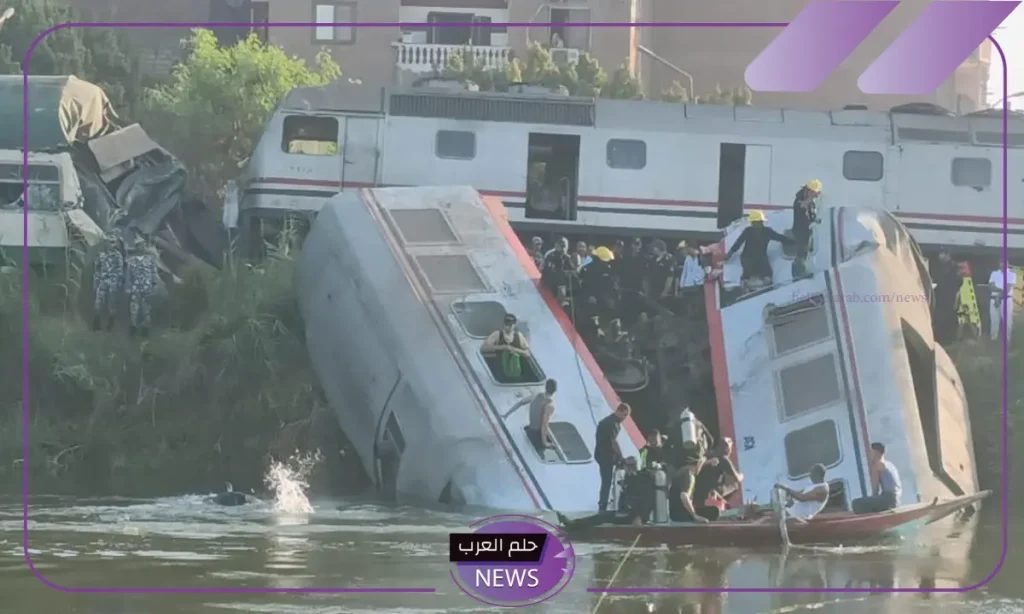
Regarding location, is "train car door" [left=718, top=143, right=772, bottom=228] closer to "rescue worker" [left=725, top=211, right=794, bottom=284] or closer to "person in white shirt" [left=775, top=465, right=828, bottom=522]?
"rescue worker" [left=725, top=211, right=794, bottom=284]

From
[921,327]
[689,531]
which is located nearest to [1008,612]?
[689,531]

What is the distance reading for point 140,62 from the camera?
825 inches

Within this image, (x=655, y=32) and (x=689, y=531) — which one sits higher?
(x=655, y=32)

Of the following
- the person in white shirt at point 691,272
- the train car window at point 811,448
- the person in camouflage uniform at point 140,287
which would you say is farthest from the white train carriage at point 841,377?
the person in camouflage uniform at point 140,287

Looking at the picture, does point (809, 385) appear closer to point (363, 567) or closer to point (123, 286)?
point (363, 567)

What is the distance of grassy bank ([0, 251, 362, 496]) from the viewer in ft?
47.1

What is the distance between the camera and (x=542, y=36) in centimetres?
1809

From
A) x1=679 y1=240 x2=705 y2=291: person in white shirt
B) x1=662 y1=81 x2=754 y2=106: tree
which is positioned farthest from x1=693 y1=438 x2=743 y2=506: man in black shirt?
x1=662 y1=81 x2=754 y2=106: tree

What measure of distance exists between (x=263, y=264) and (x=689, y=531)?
236 inches

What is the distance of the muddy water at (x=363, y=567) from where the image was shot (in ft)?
30.7

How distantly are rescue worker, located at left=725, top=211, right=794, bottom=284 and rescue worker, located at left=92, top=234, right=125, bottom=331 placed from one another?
509 cm

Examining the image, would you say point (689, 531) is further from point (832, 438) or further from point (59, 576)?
point (59, 576)

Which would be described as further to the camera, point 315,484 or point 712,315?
point 315,484

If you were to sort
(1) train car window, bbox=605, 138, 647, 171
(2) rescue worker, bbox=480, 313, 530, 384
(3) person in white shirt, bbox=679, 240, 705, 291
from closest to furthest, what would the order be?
(2) rescue worker, bbox=480, 313, 530, 384
(3) person in white shirt, bbox=679, 240, 705, 291
(1) train car window, bbox=605, 138, 647, 171
